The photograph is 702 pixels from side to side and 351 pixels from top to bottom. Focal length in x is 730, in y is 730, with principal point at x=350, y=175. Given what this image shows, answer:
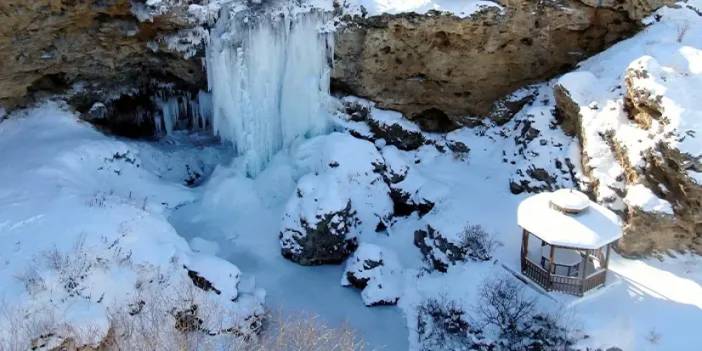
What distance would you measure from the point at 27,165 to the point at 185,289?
7133 mm

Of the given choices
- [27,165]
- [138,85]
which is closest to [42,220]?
[27,165]

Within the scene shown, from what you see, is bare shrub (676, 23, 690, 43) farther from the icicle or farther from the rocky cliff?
the icicle

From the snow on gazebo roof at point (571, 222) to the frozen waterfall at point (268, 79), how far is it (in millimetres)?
8501

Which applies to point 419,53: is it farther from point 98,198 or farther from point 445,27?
point 98,198

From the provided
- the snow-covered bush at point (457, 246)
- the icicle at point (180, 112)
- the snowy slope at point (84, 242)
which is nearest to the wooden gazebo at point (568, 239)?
the snow-covered bush at point (457, 246)

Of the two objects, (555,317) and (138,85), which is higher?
(138,85)

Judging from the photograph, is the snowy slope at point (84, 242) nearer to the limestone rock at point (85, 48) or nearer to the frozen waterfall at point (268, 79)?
the limestone rock at point (85, 48)

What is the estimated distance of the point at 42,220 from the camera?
18281mm

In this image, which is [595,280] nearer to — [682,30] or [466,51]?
[682,30]

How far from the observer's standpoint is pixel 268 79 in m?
22.5

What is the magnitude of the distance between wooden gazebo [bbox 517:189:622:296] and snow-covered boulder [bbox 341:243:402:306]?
357 centimetres

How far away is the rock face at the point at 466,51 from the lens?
22.0m

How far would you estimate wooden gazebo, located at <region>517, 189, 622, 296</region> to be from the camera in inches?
645

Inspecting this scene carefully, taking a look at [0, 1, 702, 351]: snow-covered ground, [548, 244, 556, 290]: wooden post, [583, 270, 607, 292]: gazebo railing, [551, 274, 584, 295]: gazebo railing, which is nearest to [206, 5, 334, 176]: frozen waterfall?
[0, 1, 702, 351]: snow-covered ground
